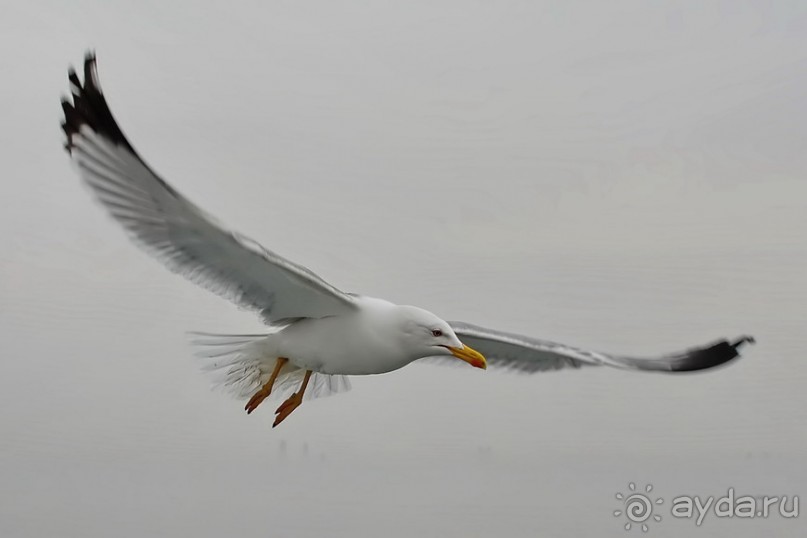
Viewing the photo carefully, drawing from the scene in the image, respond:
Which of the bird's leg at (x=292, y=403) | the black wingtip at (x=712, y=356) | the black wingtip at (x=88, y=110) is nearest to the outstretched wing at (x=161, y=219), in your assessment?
the black wingtip at (x=88, y=110)

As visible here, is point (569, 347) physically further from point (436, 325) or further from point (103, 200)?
point (103, 200)

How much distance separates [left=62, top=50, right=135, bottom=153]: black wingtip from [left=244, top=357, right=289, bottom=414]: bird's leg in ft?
3.39

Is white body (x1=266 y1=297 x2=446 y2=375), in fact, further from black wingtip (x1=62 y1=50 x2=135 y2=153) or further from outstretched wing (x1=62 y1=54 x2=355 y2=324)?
black wingtip (x1=62 y1=50 x2=135 y2=153)

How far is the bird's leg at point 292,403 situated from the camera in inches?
161

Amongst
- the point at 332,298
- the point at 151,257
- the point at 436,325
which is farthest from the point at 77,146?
the point at 436,325

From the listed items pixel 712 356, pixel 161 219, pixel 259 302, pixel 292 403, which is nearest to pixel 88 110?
pixel 161 219

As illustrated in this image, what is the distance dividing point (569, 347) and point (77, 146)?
2.12 m

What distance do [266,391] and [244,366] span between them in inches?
5.2

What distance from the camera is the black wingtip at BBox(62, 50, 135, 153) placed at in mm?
3365

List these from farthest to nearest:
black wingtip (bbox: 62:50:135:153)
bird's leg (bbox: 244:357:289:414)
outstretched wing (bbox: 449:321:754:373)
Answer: outstretched wing (bbox: 449:321:754:373) < bird's leg (bbox: 244:357:289:414) < black wingtip (bbox: 62:50:135:153)

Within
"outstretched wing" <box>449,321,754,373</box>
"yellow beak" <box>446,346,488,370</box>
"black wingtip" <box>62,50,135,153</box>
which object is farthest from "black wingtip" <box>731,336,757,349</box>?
"black wingtip" <box>62,50,135,153</box>

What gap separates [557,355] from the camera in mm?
4871

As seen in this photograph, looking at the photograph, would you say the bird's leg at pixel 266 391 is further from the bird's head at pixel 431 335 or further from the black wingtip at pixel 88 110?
the black wingtip at pixel 88 110

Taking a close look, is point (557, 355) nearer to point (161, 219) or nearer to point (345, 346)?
point (345, 346)
